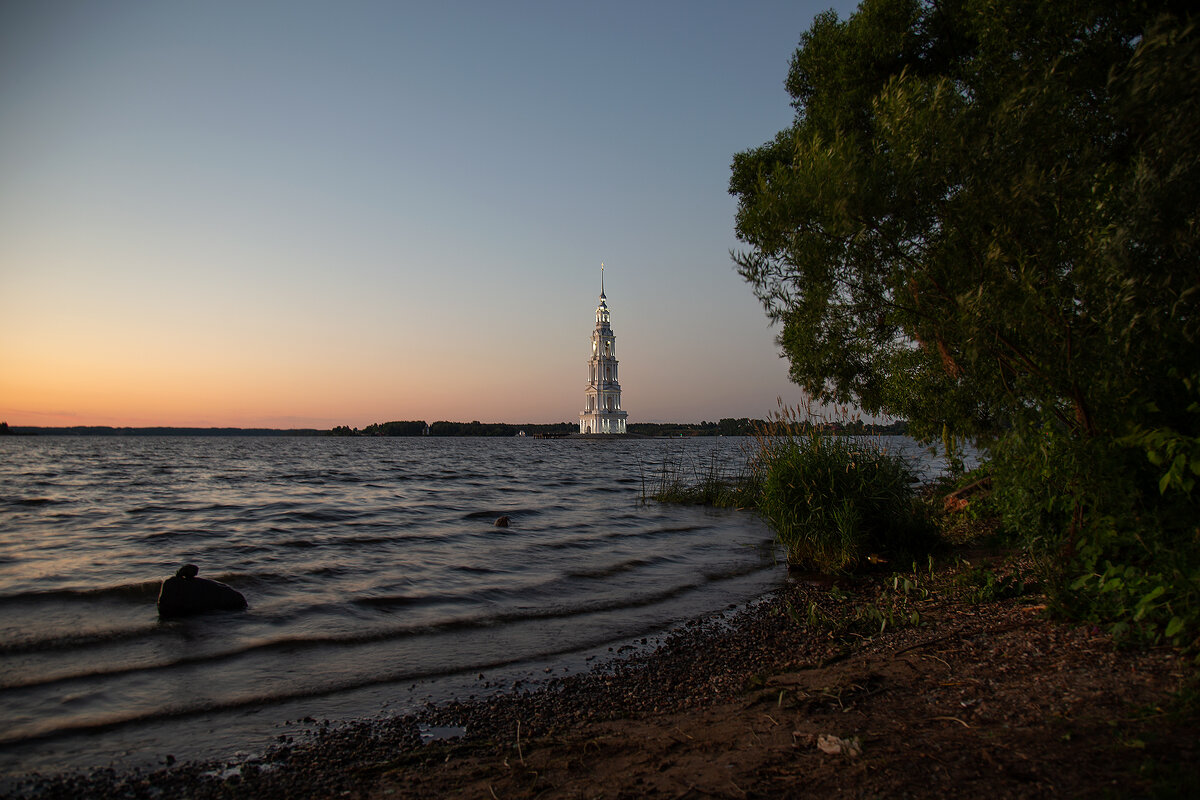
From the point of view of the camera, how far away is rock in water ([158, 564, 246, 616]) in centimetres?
952

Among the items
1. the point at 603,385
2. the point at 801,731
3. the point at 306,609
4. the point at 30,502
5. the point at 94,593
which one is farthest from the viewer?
the point at 603,385

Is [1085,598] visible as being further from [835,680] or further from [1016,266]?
[1016,266]

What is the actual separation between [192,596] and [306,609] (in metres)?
1.58

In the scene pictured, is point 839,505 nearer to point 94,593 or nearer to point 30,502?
point 94,593

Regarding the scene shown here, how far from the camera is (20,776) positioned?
494 cm

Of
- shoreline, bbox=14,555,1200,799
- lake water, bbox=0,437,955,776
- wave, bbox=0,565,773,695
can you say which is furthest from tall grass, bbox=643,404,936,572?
shoreline, bbox=14,555,1200,799

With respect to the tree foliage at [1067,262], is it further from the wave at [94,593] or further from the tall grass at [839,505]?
the wave at [94,593]

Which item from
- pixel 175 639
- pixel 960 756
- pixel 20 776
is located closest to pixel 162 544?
pixel 175 639

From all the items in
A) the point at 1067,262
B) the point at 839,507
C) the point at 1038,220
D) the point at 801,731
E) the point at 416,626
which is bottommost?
the point at 416,626

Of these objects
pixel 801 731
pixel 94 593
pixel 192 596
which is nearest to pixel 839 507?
pixel 801 731

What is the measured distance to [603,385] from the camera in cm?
17875

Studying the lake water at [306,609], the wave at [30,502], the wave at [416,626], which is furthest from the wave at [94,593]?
the wave at [30,502]

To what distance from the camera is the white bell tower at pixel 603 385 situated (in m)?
179

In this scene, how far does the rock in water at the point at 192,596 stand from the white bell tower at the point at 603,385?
168840mm
